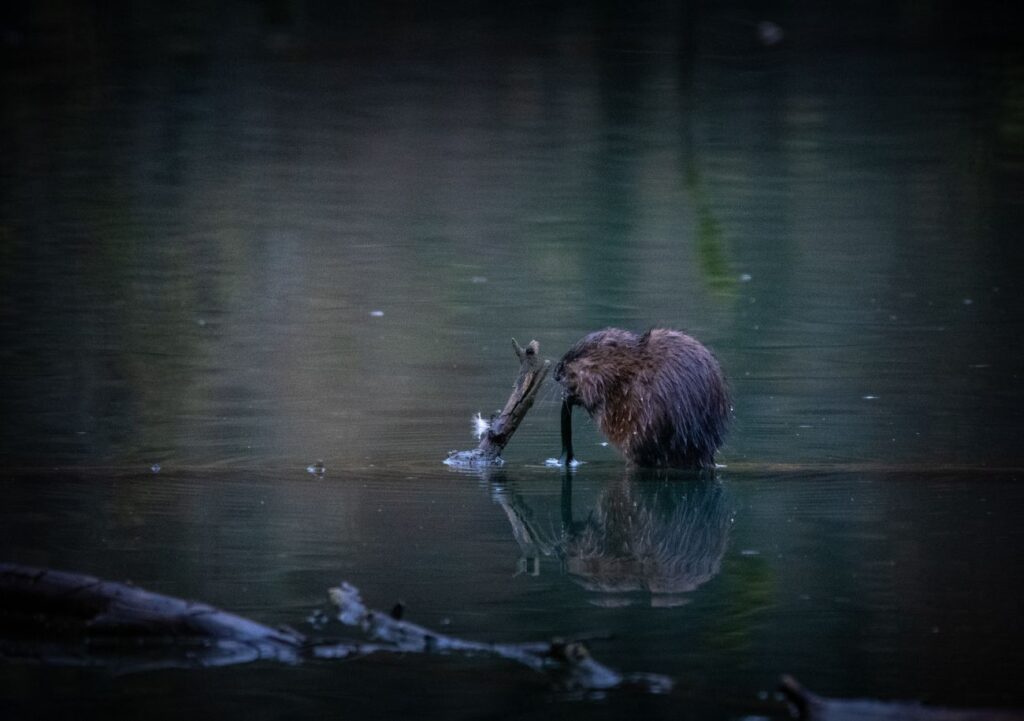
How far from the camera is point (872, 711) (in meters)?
3.62

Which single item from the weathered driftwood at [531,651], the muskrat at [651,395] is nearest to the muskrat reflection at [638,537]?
the muskrat at [651,395]

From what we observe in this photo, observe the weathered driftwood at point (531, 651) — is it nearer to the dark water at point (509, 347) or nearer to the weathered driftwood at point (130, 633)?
the dark water at point (509, 347)

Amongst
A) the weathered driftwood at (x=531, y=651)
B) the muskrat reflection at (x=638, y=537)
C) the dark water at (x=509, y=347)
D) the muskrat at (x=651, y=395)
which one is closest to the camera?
the weathered driftwood at (x=531, y=651)

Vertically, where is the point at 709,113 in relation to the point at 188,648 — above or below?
above

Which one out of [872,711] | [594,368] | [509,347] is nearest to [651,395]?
[594,368]

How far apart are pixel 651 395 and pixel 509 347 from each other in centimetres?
248

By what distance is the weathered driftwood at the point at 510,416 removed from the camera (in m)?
6.75

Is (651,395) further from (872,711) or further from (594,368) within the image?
(872,711)

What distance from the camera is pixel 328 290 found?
35.1 ft

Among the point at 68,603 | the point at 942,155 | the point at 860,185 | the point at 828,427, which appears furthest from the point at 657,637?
the point at 942,155

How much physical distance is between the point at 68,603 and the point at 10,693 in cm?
32

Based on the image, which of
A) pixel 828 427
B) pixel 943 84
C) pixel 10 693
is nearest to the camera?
pixel 10 693

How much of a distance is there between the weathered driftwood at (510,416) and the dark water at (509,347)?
0.13 meters

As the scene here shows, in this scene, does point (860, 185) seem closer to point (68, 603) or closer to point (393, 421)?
point (393, 421)
